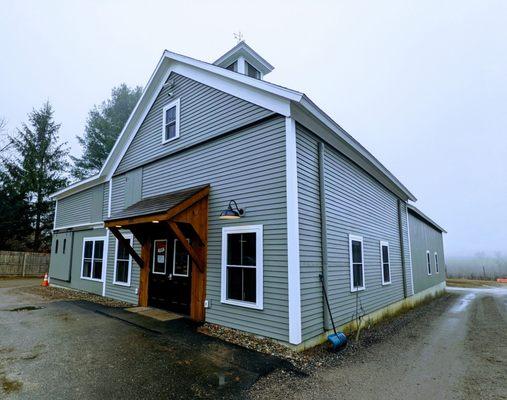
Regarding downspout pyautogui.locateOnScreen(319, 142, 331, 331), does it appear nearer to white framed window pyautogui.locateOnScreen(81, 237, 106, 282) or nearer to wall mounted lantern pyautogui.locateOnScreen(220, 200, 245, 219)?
wall mounted lantern pyautogui.locateOnScreen(220, 200, 245, 219)

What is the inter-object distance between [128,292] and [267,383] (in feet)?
22.3

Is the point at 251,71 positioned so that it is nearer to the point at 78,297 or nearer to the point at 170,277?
the point at 170,277

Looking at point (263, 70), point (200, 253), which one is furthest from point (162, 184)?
point (263, 70)

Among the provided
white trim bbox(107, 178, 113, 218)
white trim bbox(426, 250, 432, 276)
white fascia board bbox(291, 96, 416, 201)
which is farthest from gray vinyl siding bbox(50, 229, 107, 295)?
white trim bbox(426, 250, 432, 276)

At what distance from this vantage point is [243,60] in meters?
9.72

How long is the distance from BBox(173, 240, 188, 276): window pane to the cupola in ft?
19.6

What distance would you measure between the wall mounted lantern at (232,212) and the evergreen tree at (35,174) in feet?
78.8

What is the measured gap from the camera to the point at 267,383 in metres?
4.12

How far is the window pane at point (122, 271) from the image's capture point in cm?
970

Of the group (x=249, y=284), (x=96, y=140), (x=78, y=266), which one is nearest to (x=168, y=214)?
(x=249, y=284)

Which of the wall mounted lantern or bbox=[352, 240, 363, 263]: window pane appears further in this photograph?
bbox=[352, 240, 363, 263]: window pane

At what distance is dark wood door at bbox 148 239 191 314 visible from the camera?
7621 millimetres

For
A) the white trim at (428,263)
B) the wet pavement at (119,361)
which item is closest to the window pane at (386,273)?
the wet pavement at (119,361)

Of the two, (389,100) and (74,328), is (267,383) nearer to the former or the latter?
(74,328)
